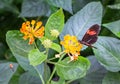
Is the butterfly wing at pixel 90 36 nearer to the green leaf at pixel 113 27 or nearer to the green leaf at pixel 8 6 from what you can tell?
the green leaf at pixel 113 27

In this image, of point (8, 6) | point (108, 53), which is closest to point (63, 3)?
point (108, 53)

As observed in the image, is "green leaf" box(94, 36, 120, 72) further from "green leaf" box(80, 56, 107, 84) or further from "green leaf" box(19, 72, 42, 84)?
"green leaf" box(19, 72, 42, 84)

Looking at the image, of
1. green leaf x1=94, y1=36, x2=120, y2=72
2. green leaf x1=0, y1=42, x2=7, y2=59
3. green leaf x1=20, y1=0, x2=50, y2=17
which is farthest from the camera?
green leaf x1=0, y1=42, x2=7, y2=59

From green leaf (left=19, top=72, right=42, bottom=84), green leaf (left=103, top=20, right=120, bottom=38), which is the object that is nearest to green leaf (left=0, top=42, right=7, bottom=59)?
green leaf (left=19, top=72, right=42, bottom=84)

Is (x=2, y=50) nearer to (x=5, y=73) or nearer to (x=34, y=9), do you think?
(x=34, y=9)

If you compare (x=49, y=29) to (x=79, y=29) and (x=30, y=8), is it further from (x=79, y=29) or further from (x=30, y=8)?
(x=30, y=8)
